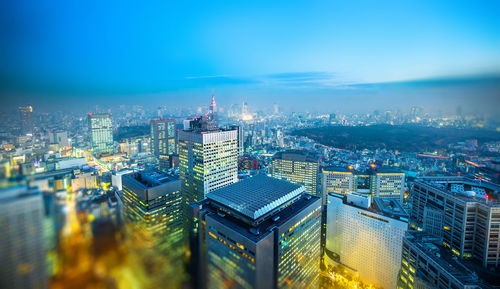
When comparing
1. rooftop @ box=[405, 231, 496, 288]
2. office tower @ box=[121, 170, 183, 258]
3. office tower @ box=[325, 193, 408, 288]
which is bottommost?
office tower @ box=[325, 193, 408, 288]

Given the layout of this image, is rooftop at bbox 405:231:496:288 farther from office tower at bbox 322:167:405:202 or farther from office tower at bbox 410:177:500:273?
office tower at bbox 322:167:405:202

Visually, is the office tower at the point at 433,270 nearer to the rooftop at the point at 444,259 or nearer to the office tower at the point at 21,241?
the rooftop at the point at 444,259

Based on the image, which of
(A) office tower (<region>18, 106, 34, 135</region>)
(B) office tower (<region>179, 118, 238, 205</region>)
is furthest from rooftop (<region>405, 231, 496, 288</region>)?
(A) office tower (<region>18, 106, 34, 135</region>)

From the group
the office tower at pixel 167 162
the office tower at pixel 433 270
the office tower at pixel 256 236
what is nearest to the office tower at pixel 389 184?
the office tower at pixel 433 270

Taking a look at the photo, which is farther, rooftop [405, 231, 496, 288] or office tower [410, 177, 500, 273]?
office tower [410, 177, 500, 273]

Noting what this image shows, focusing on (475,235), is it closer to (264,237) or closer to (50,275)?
(264,237)

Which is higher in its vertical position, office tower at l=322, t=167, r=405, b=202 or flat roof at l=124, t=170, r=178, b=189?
Answer: flat roof at l=124, t=170, r=178, b=189

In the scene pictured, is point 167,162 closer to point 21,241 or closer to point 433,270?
point 433,270
